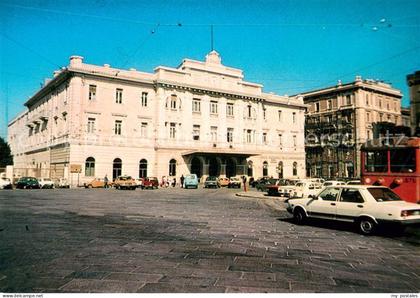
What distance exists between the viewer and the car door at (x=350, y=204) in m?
9.24

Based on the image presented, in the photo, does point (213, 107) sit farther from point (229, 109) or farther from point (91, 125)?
point (91, 125)

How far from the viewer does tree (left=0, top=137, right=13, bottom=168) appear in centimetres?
6525

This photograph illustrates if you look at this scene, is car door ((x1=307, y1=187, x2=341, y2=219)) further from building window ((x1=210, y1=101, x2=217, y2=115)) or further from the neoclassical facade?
building window ((x1=210, y1=101, x2=217, y2=115))

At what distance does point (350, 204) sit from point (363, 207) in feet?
1.26

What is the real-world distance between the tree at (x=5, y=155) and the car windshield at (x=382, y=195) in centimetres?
7039

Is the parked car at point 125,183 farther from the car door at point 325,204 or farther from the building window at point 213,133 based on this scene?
the car door at point 325,204

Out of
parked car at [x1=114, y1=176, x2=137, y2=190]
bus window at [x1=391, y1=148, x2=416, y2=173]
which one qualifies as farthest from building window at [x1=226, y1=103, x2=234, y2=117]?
bus window at [x1=391, y1=148, x2=416, y2=173]

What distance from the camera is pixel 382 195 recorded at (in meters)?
9.26

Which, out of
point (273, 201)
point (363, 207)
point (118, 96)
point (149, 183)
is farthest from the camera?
point (118, 96)

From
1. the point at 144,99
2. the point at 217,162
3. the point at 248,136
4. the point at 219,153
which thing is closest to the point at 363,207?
the point at 219,153

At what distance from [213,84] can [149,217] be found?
114ft

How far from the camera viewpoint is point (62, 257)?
19.9ft

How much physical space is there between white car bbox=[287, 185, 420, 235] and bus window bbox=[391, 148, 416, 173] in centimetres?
234

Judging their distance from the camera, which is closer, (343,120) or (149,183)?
(149,183)
